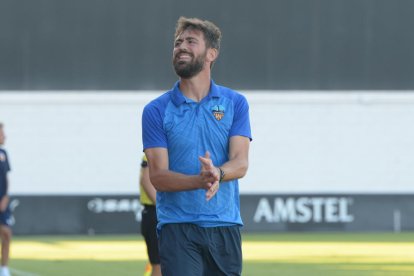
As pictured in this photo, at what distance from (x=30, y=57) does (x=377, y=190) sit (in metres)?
9.30

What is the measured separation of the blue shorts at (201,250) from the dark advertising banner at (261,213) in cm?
2126

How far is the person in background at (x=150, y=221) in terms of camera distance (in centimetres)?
1146

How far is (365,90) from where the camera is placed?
29.4 meters

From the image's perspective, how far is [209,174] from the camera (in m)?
6.29

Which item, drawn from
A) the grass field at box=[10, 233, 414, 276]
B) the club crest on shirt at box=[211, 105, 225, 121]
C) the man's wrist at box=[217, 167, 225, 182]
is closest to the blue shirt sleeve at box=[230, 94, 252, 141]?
the club crest on shirt at box=[211, 105, 225, 121]

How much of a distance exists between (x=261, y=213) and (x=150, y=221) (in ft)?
55.7

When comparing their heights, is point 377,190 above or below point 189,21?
below

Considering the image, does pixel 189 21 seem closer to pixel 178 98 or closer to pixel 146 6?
pixel 178 98

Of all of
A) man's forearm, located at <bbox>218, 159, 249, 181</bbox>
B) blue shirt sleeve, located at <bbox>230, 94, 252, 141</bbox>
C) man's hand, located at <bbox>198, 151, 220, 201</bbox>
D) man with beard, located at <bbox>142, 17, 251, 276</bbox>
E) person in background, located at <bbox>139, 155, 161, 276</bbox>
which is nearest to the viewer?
man's hand, located at <bbox>198, 151, 220, 201</bbox>

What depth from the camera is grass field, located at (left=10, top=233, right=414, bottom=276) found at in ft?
56.1

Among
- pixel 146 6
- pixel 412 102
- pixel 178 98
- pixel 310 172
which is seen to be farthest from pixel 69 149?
pixel 178 98

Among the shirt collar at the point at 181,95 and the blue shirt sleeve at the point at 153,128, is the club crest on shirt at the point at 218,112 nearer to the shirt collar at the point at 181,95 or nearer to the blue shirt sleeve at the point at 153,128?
the shirt collar at the point at 181,95

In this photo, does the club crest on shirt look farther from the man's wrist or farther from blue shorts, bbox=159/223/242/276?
blue shorts, bbox=159/223/242/276

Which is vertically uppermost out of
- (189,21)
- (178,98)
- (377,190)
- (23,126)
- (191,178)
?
(189,21)
